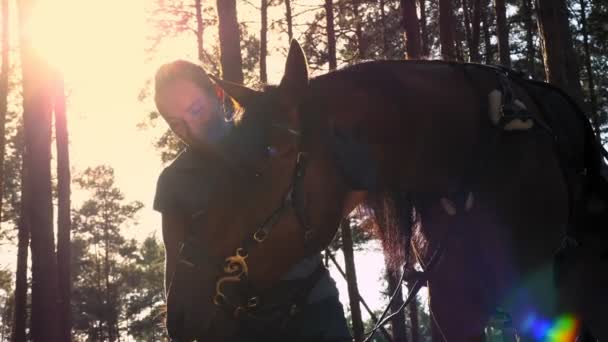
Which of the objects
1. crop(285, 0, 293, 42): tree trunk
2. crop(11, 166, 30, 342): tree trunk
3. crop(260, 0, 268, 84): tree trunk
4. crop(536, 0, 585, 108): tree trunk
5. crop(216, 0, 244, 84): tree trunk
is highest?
crop(285, 0, 293, 42): tree trunk

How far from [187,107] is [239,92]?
6.9 inches

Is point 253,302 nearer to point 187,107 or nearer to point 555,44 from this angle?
point 187,107

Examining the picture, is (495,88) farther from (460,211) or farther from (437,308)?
(437,308)

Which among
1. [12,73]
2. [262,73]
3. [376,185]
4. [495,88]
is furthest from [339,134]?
[12,73]

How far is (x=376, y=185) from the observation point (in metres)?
2.02

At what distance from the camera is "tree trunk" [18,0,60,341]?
894cm

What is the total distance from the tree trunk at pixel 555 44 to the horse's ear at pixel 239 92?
542 cm

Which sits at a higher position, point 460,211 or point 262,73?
point 262,73

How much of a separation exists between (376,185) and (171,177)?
69 centimetres

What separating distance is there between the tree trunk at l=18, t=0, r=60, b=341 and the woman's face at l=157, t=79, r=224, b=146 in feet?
25.9

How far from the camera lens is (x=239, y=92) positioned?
1.89 m

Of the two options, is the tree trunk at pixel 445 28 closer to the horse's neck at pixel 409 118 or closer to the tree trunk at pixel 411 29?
the tree trunk at pixel 411 29

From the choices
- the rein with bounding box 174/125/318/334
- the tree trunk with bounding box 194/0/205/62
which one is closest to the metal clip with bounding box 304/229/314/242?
the rein with bounding box 174/125/318/334

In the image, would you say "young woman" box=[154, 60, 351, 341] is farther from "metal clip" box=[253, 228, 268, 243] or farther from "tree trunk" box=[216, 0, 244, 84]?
"tree trunk" box=[216, 0, 244, 84]
